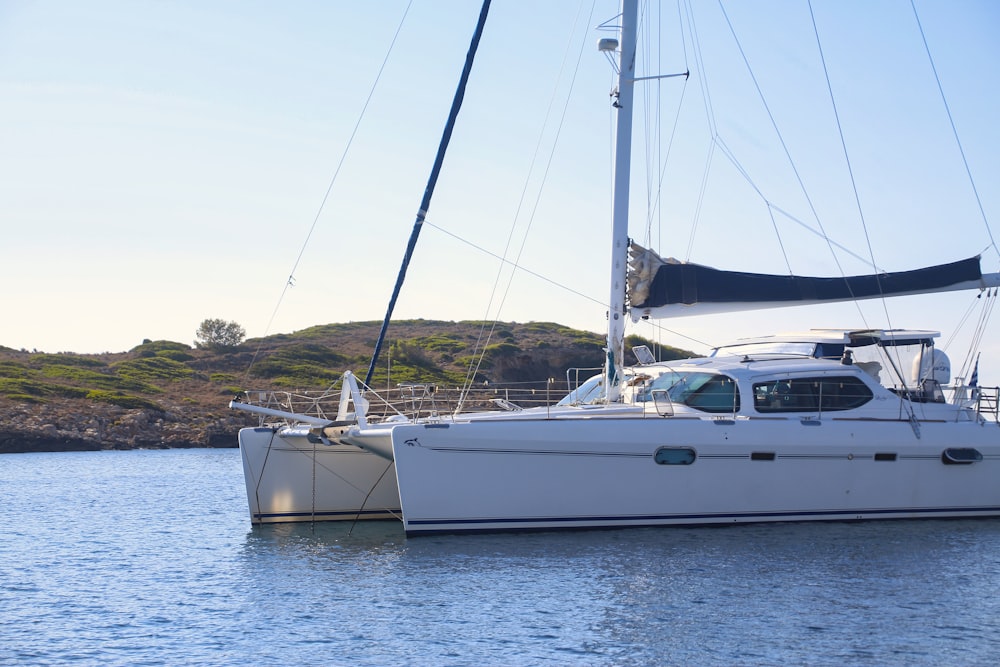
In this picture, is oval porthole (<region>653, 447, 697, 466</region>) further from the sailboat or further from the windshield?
the windshield

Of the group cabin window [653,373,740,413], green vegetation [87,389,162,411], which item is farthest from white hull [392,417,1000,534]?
green vegetation [87,389,162,411]

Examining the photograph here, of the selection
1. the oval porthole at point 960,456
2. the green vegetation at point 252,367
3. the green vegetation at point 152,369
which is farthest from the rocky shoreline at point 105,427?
the oval porthole at point 960,456

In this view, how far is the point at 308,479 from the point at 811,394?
7.39m

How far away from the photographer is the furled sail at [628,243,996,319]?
47.8ft

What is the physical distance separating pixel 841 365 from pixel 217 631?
960 cm

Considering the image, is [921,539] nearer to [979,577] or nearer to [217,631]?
[979,577]

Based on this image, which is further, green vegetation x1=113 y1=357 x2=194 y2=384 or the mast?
green vegetation x1=113 y1=357 x2=194 y2=384

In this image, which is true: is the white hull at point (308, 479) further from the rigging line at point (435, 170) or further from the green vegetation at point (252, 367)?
the green vegetation at point (252, 367)

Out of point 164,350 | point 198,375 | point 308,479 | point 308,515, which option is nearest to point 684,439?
point 308,479

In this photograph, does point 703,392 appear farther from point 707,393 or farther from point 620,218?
point 620,218

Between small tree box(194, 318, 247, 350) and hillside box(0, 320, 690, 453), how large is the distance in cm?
137

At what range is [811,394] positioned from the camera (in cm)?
1397

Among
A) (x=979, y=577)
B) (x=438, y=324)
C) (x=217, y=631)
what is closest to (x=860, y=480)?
(x=979, y=577)

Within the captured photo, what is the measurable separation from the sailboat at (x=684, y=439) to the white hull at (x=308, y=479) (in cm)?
2
